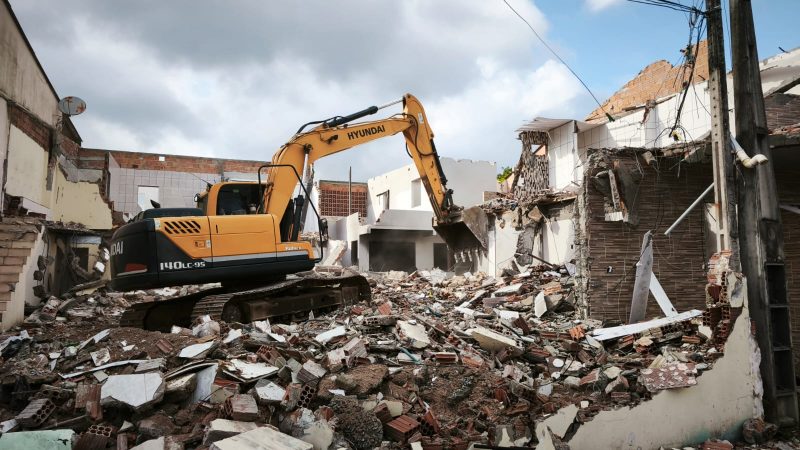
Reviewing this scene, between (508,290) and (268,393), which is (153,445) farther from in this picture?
(508,290)

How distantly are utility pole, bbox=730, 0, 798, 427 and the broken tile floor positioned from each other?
52 centimetres

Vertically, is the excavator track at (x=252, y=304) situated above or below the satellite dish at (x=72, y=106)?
below

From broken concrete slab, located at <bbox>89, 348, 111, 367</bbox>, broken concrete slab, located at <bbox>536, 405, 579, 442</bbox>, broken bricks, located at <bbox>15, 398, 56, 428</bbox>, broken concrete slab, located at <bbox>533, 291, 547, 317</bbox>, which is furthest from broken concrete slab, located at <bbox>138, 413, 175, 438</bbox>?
broken concrete slab, located at <bbox>533, 291, 547, 317</bbox>

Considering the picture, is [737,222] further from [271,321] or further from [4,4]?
[4,4]

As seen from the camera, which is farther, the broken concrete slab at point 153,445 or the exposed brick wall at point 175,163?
the exposed brick wall at point 175,163

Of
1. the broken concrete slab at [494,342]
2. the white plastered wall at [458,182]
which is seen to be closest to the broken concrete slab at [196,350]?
the broken concrete slab at [494,342]

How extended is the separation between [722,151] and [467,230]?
39.2ft

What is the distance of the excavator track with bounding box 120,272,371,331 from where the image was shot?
754 cm

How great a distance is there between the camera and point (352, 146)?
31.8 ft

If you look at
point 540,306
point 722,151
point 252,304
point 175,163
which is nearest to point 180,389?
point 252,304

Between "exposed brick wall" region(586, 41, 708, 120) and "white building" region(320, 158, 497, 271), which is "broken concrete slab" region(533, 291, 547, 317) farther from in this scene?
"white building" region(320, 158, 497, 271)

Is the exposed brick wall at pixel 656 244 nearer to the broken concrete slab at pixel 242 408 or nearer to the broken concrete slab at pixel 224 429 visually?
the broken concrete slab at pixel 242 408

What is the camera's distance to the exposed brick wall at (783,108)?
35.8ft

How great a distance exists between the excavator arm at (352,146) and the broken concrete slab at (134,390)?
155 inches
